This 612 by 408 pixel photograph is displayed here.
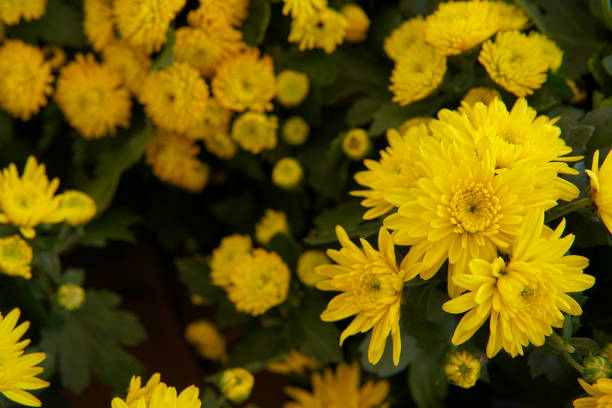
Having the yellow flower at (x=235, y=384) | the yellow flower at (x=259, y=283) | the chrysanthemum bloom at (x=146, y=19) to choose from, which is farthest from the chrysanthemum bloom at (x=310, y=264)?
the chrysanthemum bloom at (x=146, y=19)

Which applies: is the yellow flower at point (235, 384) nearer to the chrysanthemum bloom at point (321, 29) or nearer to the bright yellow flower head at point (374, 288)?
the bright yellow flower head at point (374, 288)

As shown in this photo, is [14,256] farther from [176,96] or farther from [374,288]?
[374,288]

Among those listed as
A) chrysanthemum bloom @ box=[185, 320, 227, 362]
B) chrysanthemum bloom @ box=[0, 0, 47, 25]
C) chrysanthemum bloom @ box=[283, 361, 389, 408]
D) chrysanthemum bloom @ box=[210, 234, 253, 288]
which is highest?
chrysanthemum bloom @ box=[0, 0, 47, 25]

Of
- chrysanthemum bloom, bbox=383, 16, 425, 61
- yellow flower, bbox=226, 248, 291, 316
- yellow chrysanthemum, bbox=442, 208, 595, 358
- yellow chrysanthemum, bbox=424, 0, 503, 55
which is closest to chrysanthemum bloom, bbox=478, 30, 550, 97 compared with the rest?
yellow chrysanthemum, bbox=424, 0, 503, 55

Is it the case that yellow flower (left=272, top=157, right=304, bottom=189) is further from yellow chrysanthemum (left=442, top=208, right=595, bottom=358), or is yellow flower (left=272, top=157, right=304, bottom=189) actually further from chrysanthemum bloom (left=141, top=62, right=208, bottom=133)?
yellow chrysanthemum (left=442, top=208, right=595, bottom=358)

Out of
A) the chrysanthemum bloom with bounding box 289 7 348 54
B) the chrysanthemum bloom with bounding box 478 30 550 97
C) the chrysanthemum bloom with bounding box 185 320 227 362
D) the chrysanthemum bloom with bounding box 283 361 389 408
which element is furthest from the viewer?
the chrysanthemum bloom with bounding box 185 320 227 362

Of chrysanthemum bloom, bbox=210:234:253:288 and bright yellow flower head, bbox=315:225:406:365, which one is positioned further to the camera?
chrysanthemum bloom, bbox=210:234:253:288

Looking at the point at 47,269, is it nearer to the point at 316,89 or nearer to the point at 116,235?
the point at 116,235
